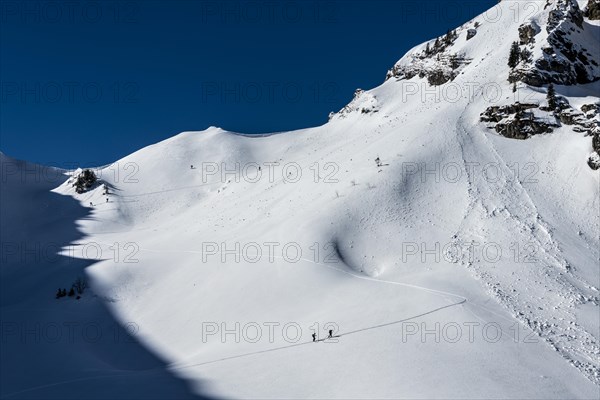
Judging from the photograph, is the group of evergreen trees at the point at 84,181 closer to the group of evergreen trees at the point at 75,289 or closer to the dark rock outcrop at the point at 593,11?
the group of evergreen trees at the point at 75,289

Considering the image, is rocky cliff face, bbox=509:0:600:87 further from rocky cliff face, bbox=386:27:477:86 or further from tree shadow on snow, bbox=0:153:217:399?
tree shadow on snow, bbox=0:153:217:399

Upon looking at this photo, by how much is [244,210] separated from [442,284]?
21409mm

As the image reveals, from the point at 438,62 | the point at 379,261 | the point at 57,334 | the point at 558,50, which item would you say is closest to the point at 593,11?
the point at 558,50

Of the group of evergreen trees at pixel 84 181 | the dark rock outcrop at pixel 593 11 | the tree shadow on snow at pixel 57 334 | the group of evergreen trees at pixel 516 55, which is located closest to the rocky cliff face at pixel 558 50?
the group of evergreen trees at pixel 516 55

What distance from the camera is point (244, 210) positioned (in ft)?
134

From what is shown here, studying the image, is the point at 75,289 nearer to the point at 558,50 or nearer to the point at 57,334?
the point at 57,334

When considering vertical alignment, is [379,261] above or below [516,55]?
below

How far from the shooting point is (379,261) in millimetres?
27688

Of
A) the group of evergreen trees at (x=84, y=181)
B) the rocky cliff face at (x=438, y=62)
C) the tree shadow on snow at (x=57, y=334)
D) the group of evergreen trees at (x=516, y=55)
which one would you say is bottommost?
the tree shadow on snow at (x=57, y=334)

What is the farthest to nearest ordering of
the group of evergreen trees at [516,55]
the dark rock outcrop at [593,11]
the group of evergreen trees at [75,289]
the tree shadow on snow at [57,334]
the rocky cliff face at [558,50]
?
the dark rock outcrop at [593,11] → the group of evergreen trees at [516,55] → the rocky cliff face at [558,50] → the group of evergreen trees at [75,289] → the tree shadow on snow at [57,334]

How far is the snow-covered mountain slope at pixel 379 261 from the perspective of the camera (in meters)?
17.7

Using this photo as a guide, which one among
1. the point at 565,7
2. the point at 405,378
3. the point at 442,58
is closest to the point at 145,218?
the point at 405,378

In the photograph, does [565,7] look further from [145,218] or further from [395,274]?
[145,218]

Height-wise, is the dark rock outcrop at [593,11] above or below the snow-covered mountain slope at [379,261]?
above
